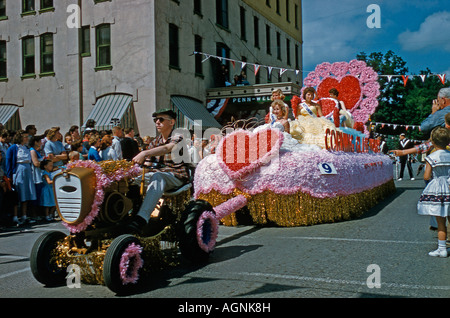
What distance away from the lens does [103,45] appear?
19.6 meters

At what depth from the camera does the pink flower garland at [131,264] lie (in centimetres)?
393

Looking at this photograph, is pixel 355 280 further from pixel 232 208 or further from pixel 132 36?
pixel 132 36

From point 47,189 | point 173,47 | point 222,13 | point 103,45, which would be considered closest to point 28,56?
point 103,45

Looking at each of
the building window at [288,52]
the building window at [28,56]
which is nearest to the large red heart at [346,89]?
the building window at [28,56]

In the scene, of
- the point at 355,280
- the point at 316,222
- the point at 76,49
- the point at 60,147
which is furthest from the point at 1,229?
the point at 76,49

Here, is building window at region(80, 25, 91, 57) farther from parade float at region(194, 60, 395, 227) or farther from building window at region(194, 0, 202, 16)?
parade float at region(194, 60, 395, 227)

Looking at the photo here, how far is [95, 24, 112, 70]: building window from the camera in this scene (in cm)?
1956

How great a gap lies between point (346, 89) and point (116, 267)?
9.93 m

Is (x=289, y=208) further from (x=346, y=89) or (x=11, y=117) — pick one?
(x=11, y=117)

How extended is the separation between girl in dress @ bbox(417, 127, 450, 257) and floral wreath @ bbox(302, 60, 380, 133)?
262 inches

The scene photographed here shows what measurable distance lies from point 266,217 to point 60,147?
17.4 ft

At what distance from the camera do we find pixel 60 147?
10211 millimetres

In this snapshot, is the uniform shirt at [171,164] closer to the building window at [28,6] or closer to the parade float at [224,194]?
the parade float at [224,194]

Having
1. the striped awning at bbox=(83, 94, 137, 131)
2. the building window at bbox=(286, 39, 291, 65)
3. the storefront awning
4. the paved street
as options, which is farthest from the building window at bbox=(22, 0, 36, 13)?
the building window at bbox=(286, 39, 291, 65)
